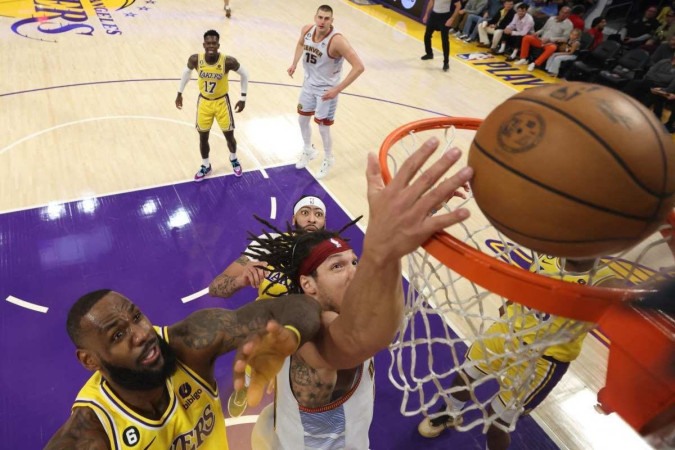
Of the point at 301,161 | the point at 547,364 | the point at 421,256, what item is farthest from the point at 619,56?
the point at 421,256

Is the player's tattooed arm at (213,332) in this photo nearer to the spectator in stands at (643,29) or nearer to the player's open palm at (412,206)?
the player's open palm at (412,206)

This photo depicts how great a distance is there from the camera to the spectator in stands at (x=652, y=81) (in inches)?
293

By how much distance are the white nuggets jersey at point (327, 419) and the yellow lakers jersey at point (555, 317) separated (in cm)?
69

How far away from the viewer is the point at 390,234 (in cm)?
107

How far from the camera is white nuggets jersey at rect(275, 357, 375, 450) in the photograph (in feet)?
6.63

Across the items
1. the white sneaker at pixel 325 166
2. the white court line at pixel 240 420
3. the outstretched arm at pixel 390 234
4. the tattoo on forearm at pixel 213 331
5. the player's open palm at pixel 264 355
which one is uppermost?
the outstretched arm at pixel 390 234

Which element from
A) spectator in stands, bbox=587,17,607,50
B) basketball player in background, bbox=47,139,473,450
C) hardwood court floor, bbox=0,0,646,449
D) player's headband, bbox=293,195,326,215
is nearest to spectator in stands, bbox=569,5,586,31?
spectator in stands, bbox=587,17,607,50

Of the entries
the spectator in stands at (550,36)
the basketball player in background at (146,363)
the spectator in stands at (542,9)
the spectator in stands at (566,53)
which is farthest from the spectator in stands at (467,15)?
the basketball player in background at (146,363)

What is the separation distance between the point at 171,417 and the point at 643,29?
11.0 meters

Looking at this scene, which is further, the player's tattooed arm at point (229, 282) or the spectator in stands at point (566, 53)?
the spectator in stands at point (566, 53)

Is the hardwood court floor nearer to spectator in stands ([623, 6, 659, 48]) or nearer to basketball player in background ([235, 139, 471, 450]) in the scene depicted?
basketball player in background ([235, 139, 471, 450])

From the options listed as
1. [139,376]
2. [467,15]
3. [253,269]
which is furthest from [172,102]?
[467,15]

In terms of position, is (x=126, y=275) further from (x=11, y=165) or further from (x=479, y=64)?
(x=479, y=64)

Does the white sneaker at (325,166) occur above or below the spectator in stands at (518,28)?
below
